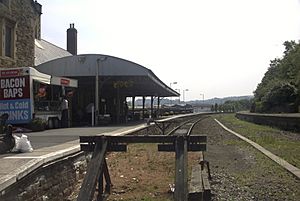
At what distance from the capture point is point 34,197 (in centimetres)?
817

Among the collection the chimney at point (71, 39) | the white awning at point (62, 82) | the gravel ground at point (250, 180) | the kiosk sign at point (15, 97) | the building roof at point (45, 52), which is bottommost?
the gravel ground at point (250, 180)

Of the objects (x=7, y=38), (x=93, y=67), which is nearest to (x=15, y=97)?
(x=7, y=38)

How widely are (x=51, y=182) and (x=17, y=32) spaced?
20040 millimetres

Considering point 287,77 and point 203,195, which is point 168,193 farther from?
point 287,77

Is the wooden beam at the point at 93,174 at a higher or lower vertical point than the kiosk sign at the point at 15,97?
lower

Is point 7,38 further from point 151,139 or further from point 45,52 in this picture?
point 151,139

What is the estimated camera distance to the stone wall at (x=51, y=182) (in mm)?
7377

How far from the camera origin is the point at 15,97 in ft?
69.2

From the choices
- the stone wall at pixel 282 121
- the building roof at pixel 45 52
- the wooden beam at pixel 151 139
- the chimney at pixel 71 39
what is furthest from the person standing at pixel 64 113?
the chimney at pixel 71 39

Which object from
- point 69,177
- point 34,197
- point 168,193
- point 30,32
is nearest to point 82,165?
point 69,177

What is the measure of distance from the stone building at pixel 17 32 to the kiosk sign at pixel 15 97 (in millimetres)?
4091

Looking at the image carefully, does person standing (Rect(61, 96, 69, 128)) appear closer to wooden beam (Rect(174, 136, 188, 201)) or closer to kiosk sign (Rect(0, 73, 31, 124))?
kiosk sign (Rect(0, 73, 31, 124))

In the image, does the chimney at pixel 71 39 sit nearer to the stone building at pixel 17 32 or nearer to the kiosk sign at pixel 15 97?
the stone building at pixel 17 32

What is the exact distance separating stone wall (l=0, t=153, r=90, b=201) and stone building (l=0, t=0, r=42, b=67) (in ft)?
50.5
